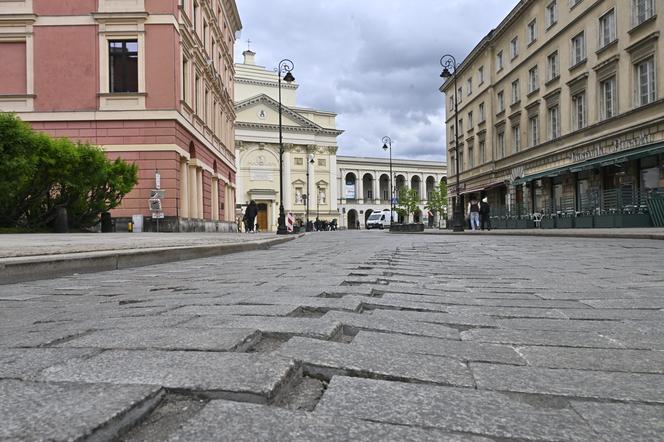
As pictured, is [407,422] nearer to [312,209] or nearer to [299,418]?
[299,418]

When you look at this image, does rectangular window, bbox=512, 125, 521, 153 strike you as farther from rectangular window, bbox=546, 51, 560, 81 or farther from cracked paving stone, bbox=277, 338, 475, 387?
cracked paving stone, bbox=277, 338, 475, 387

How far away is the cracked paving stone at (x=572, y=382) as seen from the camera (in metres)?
1.70

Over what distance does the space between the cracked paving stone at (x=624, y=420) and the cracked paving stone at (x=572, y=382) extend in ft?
0.31

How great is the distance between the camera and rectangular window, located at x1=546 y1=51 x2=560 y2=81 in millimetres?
28547

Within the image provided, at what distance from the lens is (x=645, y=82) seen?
68.8 feet

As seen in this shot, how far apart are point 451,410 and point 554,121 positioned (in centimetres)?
3074

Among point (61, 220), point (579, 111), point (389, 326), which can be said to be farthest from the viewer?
point (579, 111)

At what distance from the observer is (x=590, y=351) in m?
2.32

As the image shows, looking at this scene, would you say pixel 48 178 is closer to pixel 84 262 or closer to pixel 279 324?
pixel 84 262

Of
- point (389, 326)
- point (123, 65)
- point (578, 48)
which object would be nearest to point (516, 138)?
point (578, 48)

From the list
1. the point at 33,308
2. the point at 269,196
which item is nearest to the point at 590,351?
the point at 33,308

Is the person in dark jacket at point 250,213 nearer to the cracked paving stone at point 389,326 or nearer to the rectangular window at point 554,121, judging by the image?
the rectangular window at point 554,121

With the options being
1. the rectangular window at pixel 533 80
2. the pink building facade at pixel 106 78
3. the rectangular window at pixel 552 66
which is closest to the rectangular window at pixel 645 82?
the rectangular window at pixel 552 66

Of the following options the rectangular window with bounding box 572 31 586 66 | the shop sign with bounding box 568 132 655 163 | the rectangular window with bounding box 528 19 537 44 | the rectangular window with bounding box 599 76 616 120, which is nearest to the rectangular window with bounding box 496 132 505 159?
the rectangular window with bounding box 528 19 537 44
